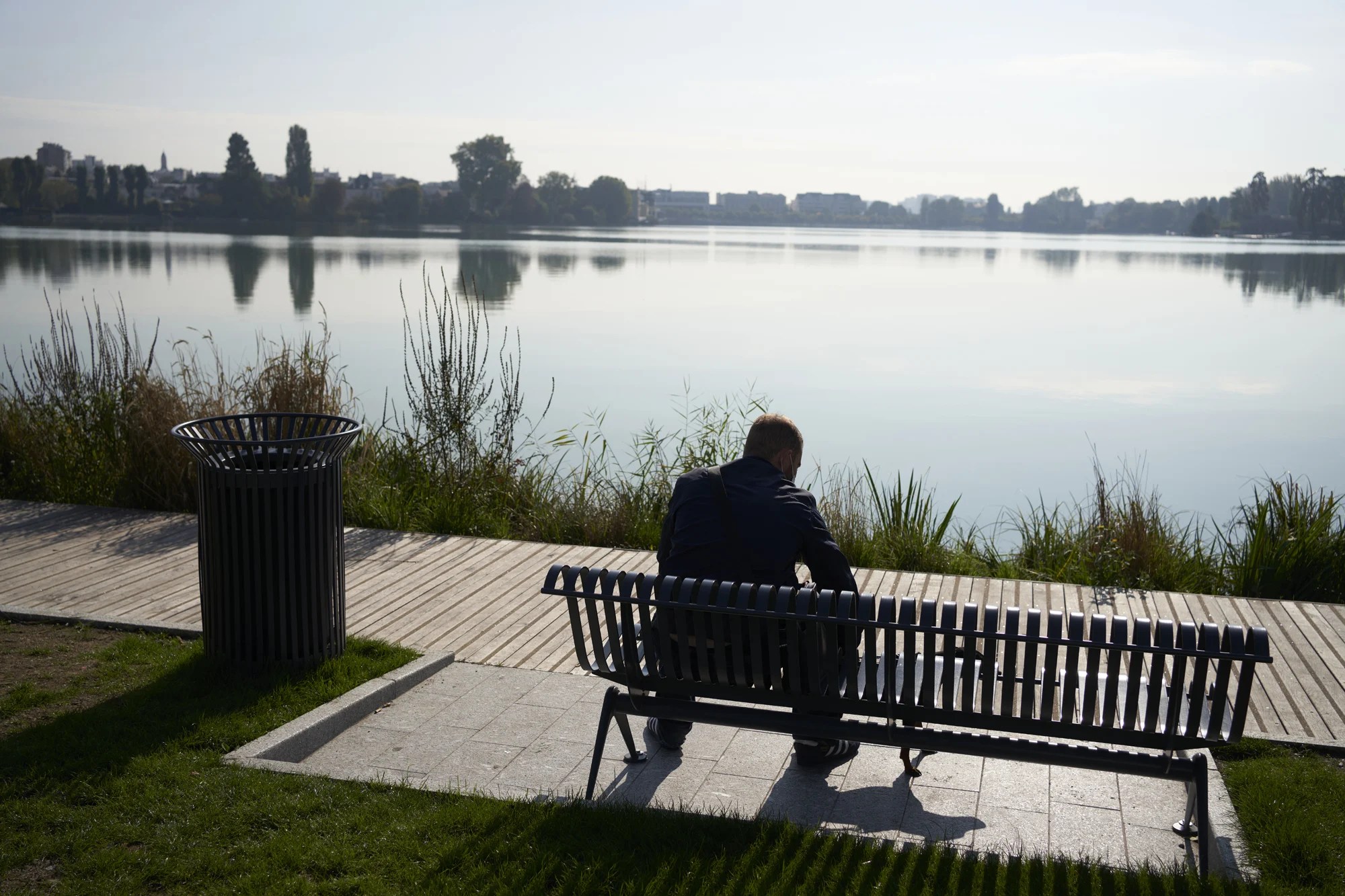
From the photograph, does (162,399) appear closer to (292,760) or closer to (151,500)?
(151,500)

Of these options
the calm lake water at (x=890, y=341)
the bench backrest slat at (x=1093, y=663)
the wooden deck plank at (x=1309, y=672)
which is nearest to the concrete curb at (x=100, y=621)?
the bench backrest slat at (x=1093, y=663)

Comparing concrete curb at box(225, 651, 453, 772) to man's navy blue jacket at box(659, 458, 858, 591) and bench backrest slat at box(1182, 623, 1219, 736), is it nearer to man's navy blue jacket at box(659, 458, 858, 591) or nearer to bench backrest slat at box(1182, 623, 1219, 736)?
man's navy blue jacket at box(659, 458, 858, 591)

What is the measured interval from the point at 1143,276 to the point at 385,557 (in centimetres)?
4918

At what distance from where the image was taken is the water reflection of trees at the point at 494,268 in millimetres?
34469

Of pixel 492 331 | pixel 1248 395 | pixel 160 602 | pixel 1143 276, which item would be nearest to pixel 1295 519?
pixel 160 602

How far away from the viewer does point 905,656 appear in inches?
150

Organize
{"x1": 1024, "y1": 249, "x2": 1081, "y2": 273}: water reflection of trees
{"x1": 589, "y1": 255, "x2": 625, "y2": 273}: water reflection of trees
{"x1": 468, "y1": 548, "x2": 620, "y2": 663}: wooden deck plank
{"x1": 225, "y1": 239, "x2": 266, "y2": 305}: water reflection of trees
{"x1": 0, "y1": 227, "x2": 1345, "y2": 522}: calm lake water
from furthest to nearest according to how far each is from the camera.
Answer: {"x1": 1024, "y1": 249, "x2": 1081, "y2": 273}: water reflection of trees < {"x1": 589, "y1": 255, "x2": 625, "y2": 273}: water reflection of trees < {"x1": 225, "y1": 239, "x2": 266, "y2": 305}: water reflection of trees < {"x1": 0, "y1": 227, "x2": 1345, "y2": 522}: calm lake water < {"x1": 468, "y1": 548, "x2": 620, "y2": 663}: wooden deck plank

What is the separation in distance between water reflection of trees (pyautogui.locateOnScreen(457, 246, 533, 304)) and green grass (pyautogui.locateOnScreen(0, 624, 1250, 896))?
23487 mm

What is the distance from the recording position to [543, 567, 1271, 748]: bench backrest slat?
11.6 feet

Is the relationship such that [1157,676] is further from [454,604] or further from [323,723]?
[454,604]

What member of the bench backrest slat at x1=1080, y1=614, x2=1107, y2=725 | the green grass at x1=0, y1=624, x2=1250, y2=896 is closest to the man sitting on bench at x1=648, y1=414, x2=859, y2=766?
the green grass at x1=0, y1=624, x2=1250, y2=896

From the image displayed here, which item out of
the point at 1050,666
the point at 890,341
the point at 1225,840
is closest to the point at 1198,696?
the point at 1050,666

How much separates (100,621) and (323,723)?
7.20 ft

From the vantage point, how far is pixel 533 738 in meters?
4.82
